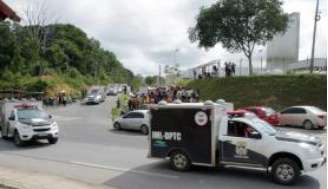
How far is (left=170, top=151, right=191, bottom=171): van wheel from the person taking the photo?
13.4 m

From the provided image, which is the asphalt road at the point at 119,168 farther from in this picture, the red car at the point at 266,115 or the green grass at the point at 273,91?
the green grass at the point at 273,91

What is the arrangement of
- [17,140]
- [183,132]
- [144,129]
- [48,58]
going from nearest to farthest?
[183,132], [17,140], [144,129], [48,58]

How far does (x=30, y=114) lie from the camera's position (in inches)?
829

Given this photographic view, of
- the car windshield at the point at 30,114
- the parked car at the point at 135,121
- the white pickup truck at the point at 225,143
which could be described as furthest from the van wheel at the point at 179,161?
the parked car at the point at 135,121

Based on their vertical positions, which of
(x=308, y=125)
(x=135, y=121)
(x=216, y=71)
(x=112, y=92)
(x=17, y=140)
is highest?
(x=216, y=71)

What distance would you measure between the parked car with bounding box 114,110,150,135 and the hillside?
39.9 meters

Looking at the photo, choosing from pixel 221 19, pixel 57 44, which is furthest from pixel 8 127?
pixel 57 44

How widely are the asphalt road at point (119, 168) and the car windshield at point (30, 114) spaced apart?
1.30 metres

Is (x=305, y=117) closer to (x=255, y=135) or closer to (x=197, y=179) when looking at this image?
(x=255, y=135)

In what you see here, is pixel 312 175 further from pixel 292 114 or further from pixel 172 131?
pixel 292 114

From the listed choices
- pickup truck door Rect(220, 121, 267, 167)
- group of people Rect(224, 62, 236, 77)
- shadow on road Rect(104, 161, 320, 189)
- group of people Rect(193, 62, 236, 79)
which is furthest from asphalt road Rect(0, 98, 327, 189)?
group of people Rect(193, 62, 236, 79)

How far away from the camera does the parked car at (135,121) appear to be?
25047mm

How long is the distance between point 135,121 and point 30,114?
21.7 ft

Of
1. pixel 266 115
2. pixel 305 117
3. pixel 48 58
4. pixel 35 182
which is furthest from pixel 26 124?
pixel 48 58
